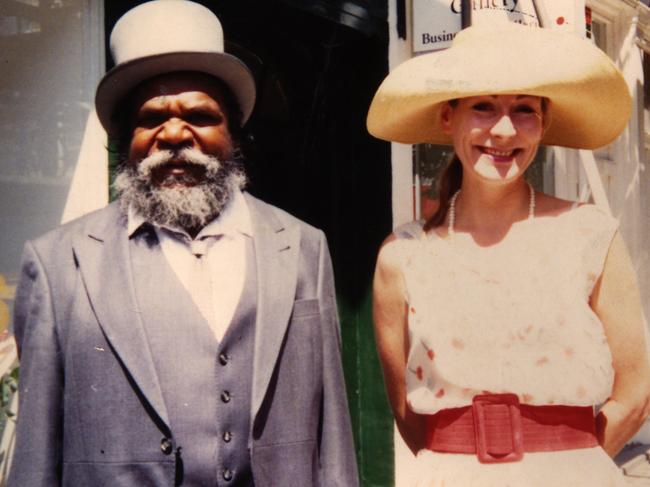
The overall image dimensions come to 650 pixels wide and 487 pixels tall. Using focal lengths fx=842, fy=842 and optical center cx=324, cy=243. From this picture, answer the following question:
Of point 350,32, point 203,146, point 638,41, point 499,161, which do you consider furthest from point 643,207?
point 203,146

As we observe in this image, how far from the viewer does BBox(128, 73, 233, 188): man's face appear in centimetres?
227

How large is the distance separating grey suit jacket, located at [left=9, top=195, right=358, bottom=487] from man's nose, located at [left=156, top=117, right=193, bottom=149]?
0.27 m

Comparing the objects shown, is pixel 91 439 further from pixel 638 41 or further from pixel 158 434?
pixel 638 41

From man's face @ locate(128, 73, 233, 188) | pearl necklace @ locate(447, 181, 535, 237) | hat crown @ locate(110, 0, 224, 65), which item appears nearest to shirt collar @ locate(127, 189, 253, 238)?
man's face @ locate(128, 73, 233, 188)

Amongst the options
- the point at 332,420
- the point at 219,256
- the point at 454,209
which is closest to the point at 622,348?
the point at 454,209

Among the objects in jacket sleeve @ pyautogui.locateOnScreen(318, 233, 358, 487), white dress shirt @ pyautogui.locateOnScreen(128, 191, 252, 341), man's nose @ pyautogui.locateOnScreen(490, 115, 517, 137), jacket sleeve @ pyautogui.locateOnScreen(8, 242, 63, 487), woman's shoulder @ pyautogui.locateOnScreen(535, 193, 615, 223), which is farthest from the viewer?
woman's shoulder @ pyautogui.locateOnScreen(535, 193, 615, 223)

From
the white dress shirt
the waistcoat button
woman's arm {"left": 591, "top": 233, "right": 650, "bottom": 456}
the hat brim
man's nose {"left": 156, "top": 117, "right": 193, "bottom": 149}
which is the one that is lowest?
the waistcoat button

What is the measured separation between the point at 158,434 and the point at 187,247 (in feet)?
1.68

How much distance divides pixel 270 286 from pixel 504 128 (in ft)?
2.74

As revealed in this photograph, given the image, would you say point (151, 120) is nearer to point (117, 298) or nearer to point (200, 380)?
point (117, 298)

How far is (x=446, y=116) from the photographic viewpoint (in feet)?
8.88

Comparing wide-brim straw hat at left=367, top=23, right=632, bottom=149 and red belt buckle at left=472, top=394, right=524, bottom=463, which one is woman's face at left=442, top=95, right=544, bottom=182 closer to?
wide-brim straw hat at left=367, top=23, right=632, bottom=149

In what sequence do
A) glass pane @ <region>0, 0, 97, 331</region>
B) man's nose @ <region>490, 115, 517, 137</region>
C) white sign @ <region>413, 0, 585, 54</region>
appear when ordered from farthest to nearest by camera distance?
white sign @ <region>413, 0, 585, 54</region> → glass pane @ <region>0, 0, 97, 331</region> → man's nose @ <region>490, 115, 517, 137</region>

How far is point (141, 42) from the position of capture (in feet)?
7.68
